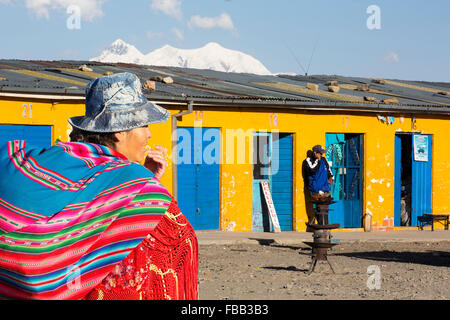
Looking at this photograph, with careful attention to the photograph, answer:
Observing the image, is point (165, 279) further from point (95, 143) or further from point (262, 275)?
point (262, 275)

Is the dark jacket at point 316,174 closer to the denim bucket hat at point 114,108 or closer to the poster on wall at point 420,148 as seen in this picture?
the poster on wall at point 420,148

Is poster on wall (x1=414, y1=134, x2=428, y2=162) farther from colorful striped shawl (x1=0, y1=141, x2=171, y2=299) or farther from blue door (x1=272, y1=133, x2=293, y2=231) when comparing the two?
colorful striped shawl (x1=0, y1=141, x2=171, y2=299)

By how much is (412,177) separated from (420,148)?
2.56 feet

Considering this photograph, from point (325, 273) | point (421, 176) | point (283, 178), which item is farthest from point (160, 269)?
point (421, 176)

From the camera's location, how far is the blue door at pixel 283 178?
59.0ft

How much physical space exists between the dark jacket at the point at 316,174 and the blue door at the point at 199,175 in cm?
218

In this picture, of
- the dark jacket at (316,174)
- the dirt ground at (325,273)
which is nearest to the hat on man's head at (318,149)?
the dark jacket at (316,174)

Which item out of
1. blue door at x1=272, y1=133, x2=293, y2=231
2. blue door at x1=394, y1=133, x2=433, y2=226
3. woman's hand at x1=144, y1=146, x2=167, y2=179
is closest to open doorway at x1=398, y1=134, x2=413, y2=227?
blue door at x1=394, y1=133, x2=433, y2=226

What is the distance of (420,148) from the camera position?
1955 cm

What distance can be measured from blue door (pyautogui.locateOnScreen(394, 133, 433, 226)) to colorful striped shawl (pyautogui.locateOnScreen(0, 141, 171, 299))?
17700 millimetres

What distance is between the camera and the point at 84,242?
2.18 meters

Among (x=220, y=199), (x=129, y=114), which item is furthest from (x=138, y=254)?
(x=220, y=199)

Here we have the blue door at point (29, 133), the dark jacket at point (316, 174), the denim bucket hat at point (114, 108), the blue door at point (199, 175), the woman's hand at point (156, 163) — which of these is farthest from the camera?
the dark jacket at point (316, 174)

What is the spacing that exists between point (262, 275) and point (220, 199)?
675cm
